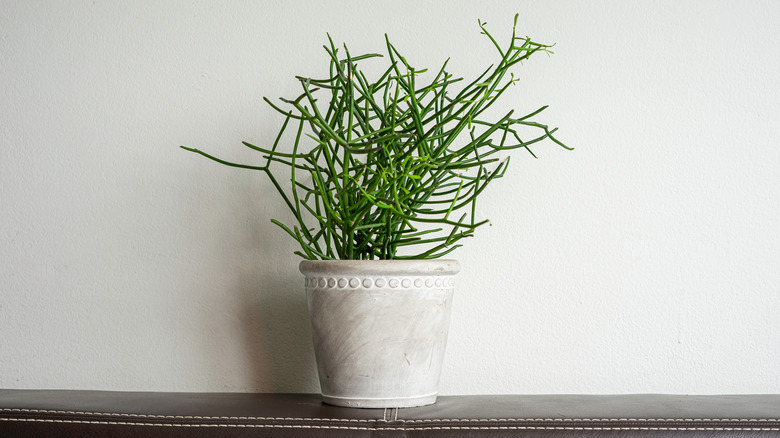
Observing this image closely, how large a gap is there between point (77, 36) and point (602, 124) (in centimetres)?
89

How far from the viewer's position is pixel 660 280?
1024 millimetres

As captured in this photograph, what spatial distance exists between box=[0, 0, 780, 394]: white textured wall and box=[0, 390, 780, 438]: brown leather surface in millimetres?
157

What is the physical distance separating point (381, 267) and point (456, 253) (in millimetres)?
241

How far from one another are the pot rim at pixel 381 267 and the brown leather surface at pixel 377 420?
18cm

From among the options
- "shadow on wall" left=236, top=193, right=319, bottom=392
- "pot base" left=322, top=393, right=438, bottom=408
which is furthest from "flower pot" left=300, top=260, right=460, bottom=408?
"shadow on wall" left=236, top=193, right=319, bottom=392

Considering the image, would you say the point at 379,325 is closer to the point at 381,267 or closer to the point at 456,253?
the point at 381,267

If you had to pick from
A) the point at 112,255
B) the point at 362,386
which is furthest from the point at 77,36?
the point at 362,386

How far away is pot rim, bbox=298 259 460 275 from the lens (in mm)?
812

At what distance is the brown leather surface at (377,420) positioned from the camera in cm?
74

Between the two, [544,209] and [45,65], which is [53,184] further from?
[544,209]

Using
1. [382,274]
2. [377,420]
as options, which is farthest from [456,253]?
[377,420]

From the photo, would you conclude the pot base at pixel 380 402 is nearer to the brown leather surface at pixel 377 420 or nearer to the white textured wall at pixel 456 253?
the brown leather surface at pixel 377 420

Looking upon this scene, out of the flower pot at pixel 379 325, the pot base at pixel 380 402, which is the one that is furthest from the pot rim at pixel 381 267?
the pot base at pixel 380 402

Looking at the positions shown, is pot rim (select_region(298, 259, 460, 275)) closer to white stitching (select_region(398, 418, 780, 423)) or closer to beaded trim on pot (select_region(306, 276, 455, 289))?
beaded trim on pot (select_region(306, 276, 455, 289))
